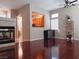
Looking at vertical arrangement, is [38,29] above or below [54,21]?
below

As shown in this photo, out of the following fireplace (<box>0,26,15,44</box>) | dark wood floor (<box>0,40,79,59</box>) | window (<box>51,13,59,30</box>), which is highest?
window (<box>51,13,59,30</box>)

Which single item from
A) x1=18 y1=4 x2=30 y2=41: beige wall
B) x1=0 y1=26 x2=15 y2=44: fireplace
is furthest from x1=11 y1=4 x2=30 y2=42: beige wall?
x1=0 y1=26 x2=15 y2=44: fireplace

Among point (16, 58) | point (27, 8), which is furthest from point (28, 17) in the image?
point (16, 58)

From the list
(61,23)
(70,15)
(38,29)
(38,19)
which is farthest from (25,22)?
(70,15)

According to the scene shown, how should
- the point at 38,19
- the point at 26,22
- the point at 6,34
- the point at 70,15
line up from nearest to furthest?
1. the point at 6,34
2. the point at 26,22
3. the point at 70,15
4. the point at 38,19

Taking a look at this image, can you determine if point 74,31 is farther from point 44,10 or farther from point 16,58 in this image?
point 16,58

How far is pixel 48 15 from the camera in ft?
34.0

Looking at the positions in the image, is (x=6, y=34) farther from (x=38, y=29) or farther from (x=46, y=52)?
(x=38, y=29)

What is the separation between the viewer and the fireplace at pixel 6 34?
15.2 ft

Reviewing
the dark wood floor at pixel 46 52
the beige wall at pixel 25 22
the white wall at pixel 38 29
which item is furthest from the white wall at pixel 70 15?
the dark wood floor at pixel 46 52

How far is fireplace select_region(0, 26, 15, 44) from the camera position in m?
4.62

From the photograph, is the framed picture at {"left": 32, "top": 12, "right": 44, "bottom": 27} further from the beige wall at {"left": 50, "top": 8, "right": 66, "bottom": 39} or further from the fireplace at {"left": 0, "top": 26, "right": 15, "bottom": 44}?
the fireplace at {"left": 0, "top": 26, "right": 15, "bottom": 44}

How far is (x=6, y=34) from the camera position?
482 centimetres

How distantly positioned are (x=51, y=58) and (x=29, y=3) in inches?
223
